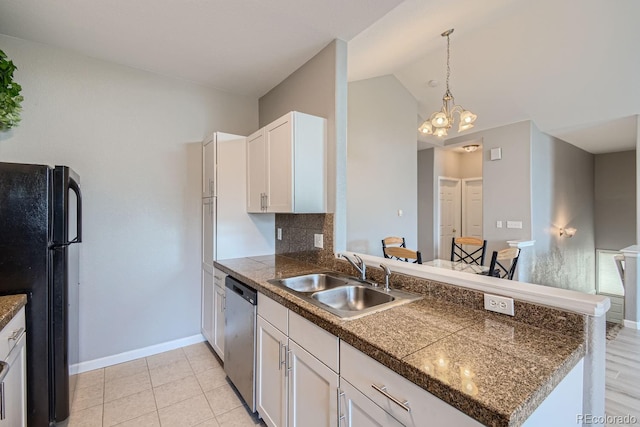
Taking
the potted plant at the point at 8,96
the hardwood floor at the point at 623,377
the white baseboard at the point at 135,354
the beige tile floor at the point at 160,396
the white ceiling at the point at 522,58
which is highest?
the white ceiling at the point at 522,58

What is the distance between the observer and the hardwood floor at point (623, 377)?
202 centimetres

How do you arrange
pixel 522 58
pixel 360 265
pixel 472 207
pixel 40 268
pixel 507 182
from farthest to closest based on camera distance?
1. pixel 472 207
2. pixel 507 182
3. pixel 522 58
4. pixel 360 265
5. pixel 40 268

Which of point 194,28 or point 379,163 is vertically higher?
point 194,28

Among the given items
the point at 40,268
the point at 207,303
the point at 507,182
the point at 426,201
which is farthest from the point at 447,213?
the point at 40,268

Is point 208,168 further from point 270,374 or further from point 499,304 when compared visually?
point 499,304

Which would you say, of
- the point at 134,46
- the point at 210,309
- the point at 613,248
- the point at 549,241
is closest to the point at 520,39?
the point at 549,241

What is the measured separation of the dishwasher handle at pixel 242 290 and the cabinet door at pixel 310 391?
0.47 meters

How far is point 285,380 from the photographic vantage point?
1.54 meters

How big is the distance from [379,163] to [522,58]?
2.26 metres

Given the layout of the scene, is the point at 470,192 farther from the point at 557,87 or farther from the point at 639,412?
the point at 639,412

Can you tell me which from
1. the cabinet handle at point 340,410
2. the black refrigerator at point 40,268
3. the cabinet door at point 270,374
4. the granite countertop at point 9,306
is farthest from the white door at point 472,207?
the granite countertop at point 9,306

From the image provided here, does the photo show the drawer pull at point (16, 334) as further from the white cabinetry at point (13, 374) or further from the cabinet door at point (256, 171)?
the cabinet door at point (256, 171)

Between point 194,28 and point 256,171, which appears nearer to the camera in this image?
point 194,28

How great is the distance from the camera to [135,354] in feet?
8.59
